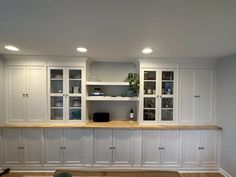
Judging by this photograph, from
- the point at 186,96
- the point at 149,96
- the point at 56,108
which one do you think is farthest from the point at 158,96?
the point at 56,108

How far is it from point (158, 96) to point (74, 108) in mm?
1739

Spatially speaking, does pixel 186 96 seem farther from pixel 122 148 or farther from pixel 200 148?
pixel 122 148

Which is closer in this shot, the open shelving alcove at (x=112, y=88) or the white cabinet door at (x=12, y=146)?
the white cabinet door at (x=12, y=146)

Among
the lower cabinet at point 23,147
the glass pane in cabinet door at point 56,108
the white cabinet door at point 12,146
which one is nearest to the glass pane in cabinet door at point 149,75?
the glass pane in cabinet door at point 56,108

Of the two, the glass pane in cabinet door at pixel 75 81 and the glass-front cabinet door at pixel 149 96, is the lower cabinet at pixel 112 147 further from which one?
the glass pane in cabinet door at pixel 75 81

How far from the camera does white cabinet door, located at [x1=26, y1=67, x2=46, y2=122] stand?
135 inches

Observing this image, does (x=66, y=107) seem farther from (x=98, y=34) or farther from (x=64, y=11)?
(x=64, y=11)

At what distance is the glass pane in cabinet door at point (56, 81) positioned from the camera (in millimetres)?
3487

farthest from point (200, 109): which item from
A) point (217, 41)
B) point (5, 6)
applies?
point (5, 6)

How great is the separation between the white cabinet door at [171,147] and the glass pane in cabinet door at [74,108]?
1.76 m

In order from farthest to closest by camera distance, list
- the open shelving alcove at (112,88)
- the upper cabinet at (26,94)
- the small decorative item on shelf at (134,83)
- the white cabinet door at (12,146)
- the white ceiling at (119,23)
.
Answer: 1. the open shelving alcove at (112,88)
2. the small decorative item on shelf at (134,83)
3. the upper cabinet at (26,94)
4. the white cabinet door at (12,146)
5. the white ceiling at (119,23)

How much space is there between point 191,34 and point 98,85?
93.2 inches

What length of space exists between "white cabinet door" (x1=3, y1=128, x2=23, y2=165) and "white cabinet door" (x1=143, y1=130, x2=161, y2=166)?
2427 millimetres

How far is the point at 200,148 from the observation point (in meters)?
3.41
